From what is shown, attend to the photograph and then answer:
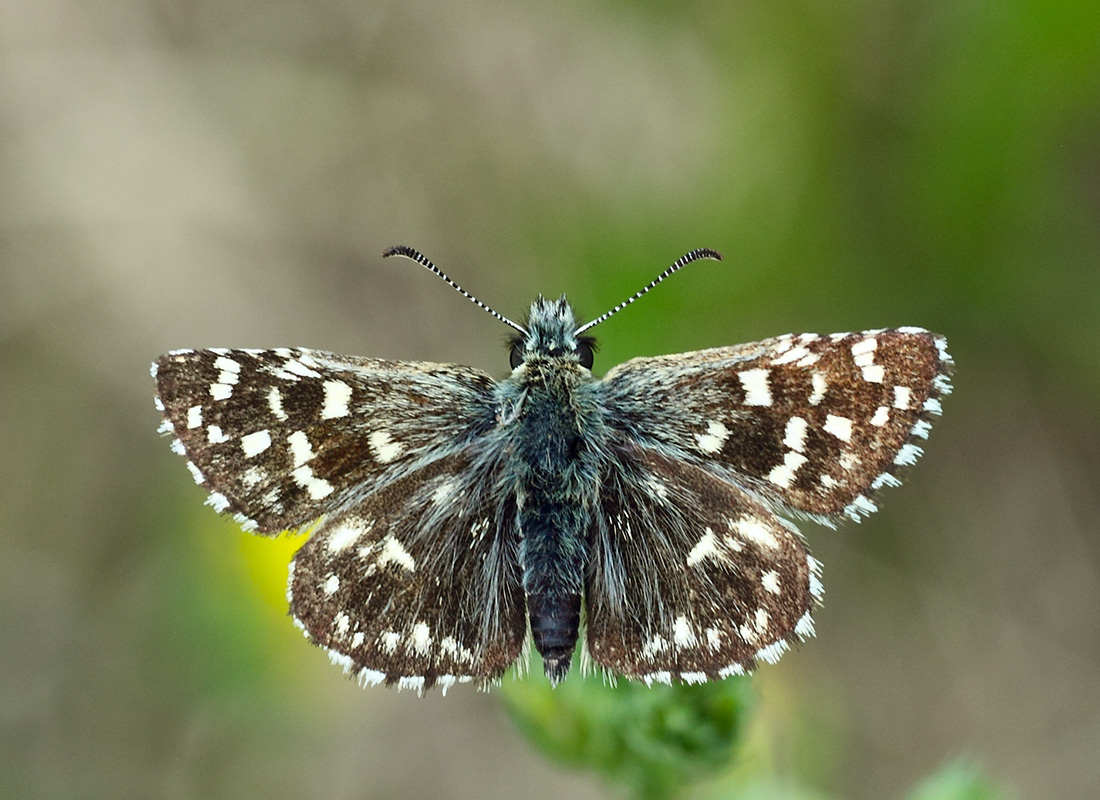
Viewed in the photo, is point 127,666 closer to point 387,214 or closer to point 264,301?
point 264,301

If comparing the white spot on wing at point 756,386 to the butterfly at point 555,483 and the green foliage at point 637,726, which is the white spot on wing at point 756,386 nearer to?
the butterfly at point 555,483

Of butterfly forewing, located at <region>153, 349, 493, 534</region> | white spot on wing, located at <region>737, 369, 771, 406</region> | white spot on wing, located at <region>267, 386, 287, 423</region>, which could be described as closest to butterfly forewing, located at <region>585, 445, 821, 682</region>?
white spot on wing, located at <region>737, 369, 771, 406</region>

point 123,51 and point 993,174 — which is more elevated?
point 123,51

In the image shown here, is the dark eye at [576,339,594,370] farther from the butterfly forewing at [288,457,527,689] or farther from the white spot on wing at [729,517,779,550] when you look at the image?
the white spot on wing at [729,517,779,550]

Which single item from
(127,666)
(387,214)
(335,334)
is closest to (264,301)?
(335,334)

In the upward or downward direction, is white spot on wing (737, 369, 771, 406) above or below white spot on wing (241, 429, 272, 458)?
above

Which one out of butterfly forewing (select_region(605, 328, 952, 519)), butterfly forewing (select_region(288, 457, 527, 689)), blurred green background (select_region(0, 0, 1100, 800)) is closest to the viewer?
butterfly forewing (select_region(605, 328, 952, 519))

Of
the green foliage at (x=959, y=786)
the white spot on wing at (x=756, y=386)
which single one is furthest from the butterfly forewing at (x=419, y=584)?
the green foliage at (x=959, y=786)
